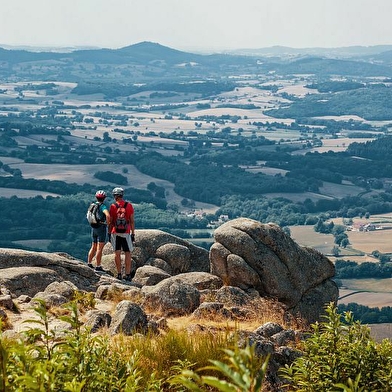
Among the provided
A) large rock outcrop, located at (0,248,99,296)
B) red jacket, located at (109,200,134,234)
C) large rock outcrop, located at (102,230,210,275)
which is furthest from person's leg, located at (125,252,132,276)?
large rock outcrop, located at (102,230,210,275)

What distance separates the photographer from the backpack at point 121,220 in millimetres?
26938

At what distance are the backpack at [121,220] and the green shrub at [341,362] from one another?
15.0 m

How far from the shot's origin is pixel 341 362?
1161 cm

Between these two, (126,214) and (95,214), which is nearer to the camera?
(126,214)

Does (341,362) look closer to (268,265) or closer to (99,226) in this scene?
(268,265)

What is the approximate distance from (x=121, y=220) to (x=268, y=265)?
4.99m

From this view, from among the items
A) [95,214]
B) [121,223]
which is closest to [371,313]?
[95,214]

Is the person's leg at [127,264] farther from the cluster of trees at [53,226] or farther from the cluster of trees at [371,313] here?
the cluster of trees at [53,226]

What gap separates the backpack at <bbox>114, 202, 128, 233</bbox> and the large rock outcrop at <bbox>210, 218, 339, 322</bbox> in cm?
347

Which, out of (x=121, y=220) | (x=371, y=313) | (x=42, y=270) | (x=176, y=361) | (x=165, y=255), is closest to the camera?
(x=176, y=361)

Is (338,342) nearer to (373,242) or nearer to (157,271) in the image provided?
(157,271)

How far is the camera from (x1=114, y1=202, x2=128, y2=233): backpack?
2694cm

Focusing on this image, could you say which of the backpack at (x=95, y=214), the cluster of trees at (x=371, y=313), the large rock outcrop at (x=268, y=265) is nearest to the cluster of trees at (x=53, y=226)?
the cluster of trees at (x=371, y=313)

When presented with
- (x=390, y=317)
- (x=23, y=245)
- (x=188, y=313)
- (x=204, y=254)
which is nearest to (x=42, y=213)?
(x=23, y=245)
